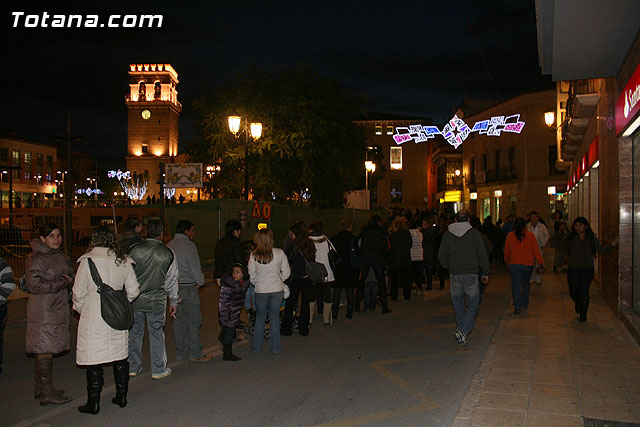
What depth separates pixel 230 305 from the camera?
7855 mm

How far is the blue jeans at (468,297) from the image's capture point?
27.8ft

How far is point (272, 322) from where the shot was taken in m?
8.09

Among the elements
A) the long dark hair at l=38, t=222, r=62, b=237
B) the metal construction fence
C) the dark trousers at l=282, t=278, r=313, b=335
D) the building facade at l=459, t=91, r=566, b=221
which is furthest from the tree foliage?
the building facade at l=459, t=91, r=566, b=221

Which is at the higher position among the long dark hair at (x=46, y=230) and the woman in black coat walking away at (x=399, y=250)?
the long dark hair at (x=46, y=230)

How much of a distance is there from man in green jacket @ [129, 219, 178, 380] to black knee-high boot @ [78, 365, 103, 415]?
106cm

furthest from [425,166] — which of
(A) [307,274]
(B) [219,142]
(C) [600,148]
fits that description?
(A) [307,274]

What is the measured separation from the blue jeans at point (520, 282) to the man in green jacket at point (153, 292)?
Answer: 695 centimetres

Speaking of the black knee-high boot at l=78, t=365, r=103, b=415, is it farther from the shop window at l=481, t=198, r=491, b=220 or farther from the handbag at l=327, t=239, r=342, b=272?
the shop window at l=481, t=198, r=491, b=220

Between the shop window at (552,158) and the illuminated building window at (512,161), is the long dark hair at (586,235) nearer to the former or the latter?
the shop window at (552,158)

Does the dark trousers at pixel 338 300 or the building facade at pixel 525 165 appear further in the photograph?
the building facade at pixel 525 165

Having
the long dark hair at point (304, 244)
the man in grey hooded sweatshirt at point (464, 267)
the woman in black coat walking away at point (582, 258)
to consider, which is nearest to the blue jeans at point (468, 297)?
the man in grey hooded sweatshirt at point (464, 267)

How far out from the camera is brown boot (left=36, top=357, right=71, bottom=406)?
5848mm

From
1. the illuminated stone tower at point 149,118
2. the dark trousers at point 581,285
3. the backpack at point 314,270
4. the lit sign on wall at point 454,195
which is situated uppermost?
the illuminated stone tower at point 149,118

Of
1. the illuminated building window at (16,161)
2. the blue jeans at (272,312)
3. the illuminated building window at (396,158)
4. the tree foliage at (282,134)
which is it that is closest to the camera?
the blue jeans at (272,312)
